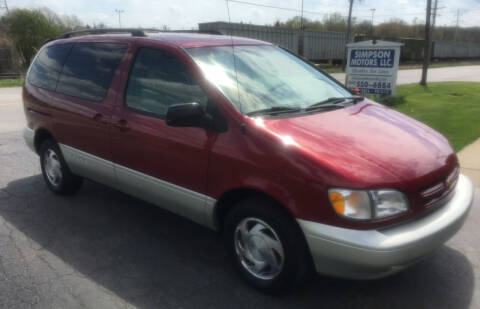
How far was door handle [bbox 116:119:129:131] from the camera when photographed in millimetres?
3764

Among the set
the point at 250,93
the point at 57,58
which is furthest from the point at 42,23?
the point at 250,93

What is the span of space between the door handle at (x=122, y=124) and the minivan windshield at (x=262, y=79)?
859 millimetres

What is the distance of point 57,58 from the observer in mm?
4785

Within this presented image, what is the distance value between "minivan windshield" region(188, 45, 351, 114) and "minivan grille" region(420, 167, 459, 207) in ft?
3.71

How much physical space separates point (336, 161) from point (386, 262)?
658 millimetres

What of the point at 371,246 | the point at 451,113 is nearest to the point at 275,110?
the point at 371,246

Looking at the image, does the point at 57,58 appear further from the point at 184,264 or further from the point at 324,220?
the point at 324,220

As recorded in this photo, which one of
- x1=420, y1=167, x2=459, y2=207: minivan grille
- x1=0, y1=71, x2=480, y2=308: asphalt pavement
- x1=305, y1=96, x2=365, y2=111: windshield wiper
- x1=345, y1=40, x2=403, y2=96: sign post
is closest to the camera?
x1=420, y1=167, x2=459, y2=207: minivan grille

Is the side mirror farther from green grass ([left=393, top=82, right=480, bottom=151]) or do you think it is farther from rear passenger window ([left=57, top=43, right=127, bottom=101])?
green grass ([left=393, top=82, right=480, bottom=151])

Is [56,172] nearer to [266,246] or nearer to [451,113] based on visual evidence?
[266,246]

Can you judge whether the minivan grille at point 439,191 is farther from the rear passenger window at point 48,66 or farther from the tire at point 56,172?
the rear passenger window at point 48,66

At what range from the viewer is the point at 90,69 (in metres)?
4.29

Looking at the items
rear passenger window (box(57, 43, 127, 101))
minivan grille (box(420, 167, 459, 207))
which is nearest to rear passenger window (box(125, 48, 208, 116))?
rear passenger window (box(57, 43, 127, 101))

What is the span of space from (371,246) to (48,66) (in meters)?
4.06
